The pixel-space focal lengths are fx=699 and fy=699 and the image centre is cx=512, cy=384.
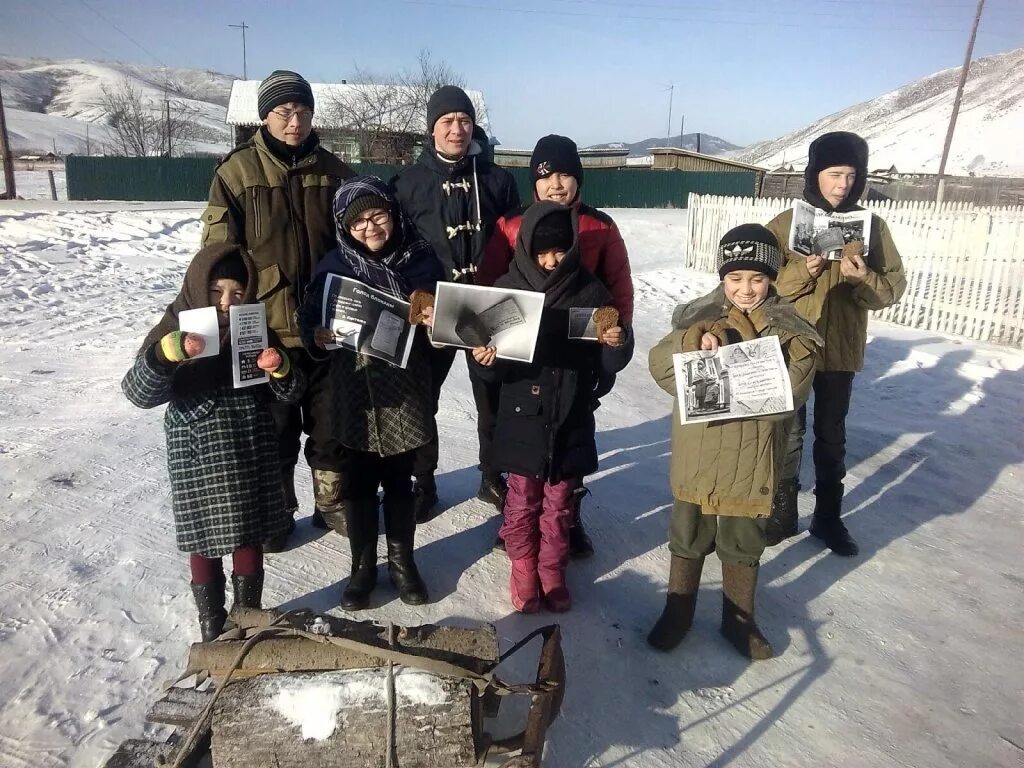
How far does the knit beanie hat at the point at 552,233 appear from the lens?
2818 mm

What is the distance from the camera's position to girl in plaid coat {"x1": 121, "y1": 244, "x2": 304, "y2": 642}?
2.46 m

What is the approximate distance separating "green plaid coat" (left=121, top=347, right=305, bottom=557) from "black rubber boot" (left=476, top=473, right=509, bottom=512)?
67.6 inches

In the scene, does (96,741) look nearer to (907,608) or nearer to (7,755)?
(7,755)

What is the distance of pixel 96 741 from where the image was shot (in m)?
2.28

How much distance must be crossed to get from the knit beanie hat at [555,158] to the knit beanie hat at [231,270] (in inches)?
52.7

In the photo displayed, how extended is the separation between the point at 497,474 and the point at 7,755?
2566mm

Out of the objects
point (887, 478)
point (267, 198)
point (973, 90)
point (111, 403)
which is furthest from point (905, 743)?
point (973, 90)

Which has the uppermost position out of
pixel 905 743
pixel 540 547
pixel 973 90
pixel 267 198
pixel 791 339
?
pixel 973 90

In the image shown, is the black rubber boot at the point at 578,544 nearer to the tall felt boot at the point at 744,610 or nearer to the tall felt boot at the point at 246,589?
the tall felt boot at the point at 744,610

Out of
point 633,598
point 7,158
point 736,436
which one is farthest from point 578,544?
point 7,158

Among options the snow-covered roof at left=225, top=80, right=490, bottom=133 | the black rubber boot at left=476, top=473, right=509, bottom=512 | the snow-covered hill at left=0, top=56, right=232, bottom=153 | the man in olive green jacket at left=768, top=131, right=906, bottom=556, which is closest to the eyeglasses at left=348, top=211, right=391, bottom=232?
the black rubber boot at left=476, top=473, right=509, bottom=512

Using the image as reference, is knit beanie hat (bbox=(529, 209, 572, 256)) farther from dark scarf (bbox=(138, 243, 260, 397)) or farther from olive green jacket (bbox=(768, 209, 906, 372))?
olive green jacket (bbox=(768, 209, 906, 372))

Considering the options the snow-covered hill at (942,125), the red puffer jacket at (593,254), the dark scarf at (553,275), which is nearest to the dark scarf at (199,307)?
the dark scarf at (553,275)

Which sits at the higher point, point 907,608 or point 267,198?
point 267,198
